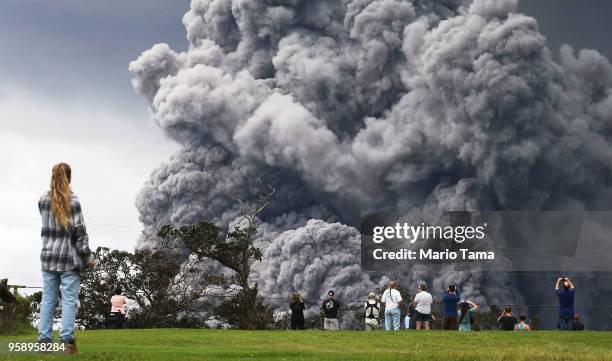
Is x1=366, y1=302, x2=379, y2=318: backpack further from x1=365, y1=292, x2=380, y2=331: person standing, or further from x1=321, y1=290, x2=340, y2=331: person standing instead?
x1=321, y1=290, x2=340, y2=331: person standing

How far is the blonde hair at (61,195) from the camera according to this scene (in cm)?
891

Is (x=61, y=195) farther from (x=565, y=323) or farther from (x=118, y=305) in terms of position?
(x=565, y=323)

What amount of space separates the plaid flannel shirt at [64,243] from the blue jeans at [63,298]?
109 millimetres

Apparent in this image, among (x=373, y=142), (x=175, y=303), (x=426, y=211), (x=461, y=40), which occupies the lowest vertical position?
(x=175, y=303)

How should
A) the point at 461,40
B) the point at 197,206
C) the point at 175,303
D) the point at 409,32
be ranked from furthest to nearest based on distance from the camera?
the point at 197,206, the point at 409,32, the point at 461,40, the point at 175,303

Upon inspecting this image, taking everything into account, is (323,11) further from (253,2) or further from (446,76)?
(446,76)

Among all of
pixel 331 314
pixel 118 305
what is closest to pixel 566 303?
pixel 331 314

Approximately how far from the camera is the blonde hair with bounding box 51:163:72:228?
891 centimetres

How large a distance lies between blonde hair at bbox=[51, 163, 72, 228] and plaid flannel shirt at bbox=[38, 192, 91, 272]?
0.06 m

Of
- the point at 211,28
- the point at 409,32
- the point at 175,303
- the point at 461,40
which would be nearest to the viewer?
the point at 175,303

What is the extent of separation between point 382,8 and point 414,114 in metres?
10.4

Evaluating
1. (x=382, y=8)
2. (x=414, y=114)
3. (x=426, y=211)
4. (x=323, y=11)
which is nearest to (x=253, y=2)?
(x=323, y=11)

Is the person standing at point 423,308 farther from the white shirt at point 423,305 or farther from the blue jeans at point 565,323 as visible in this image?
the blue jeans at point 565,323

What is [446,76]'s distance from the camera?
78.1m
